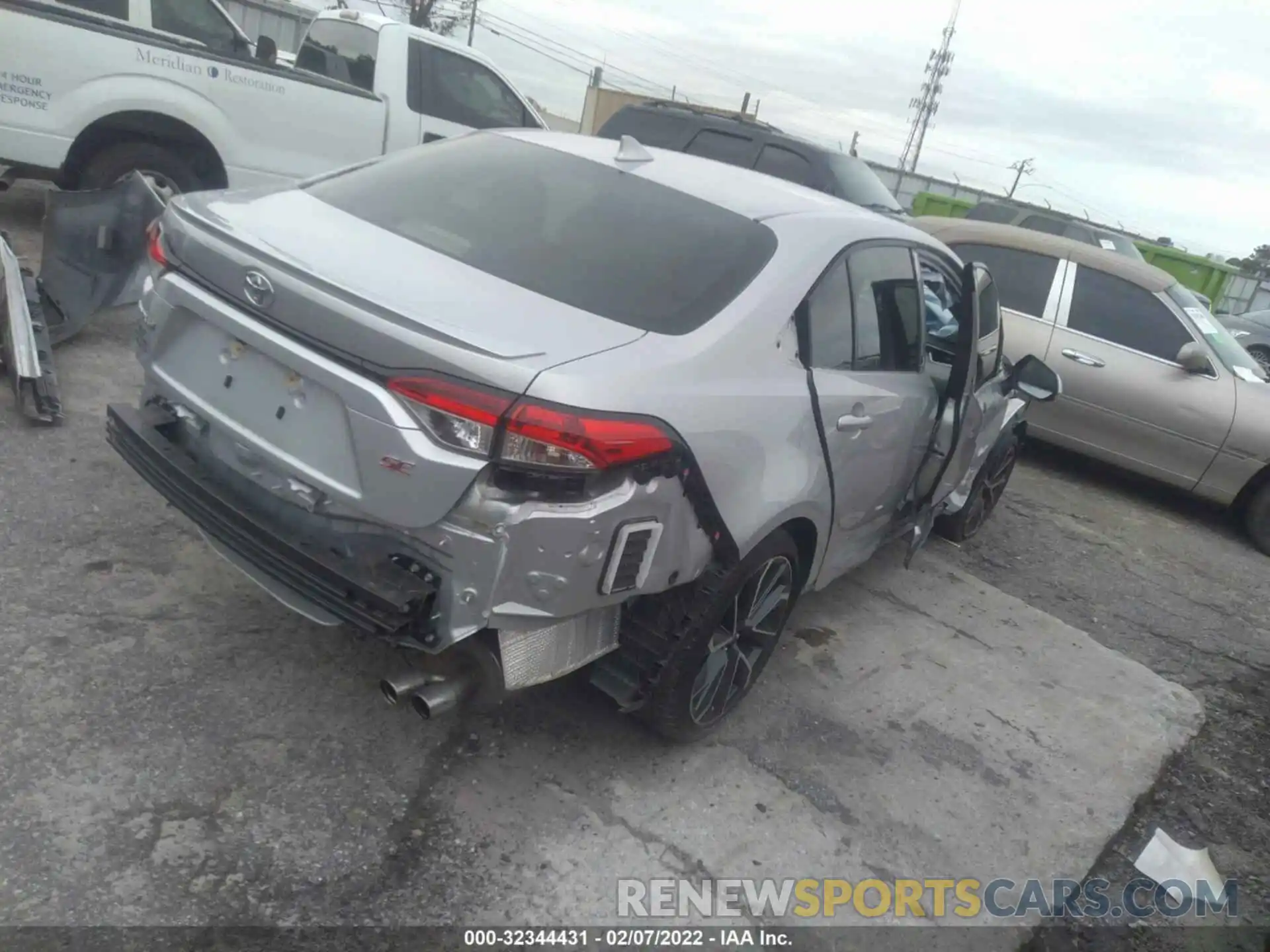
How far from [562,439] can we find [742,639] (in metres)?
1.29

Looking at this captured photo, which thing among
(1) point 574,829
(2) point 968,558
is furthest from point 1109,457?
(1) point 574,829

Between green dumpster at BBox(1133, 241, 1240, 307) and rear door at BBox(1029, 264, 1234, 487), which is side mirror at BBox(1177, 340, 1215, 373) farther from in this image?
green dumpster at BBox(1133, 241, 1240, 307)

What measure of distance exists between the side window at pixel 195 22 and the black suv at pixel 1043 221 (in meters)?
11.5

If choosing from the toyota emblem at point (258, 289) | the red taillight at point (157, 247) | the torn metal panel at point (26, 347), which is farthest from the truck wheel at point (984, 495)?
the torn metal panel at point (26, 347)

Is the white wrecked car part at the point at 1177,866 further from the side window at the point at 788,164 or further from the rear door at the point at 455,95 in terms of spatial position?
the rear door at the point at 455,95

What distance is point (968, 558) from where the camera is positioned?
5395 millimetres

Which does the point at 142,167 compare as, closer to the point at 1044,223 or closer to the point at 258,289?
the point at 258,289

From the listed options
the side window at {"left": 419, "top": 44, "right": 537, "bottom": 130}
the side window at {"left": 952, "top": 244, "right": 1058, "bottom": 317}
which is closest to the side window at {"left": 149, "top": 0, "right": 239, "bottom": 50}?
the side window at {"left": 419, "top": 44, "right": 537, "bottom": 130}

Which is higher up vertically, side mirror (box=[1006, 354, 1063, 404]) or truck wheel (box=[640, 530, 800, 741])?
side mirror (box=[1006, 354, 1063, 404])

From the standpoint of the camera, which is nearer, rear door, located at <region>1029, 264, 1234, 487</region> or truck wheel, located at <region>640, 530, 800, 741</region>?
truck wheel, located at <region>640, 530, 800, 741</region>

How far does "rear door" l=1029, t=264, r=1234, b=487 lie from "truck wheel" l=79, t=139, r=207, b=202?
232 inches

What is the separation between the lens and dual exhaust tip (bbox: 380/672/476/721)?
2496mm

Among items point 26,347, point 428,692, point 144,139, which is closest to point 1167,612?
point 428,692

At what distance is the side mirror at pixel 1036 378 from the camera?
4836mm
